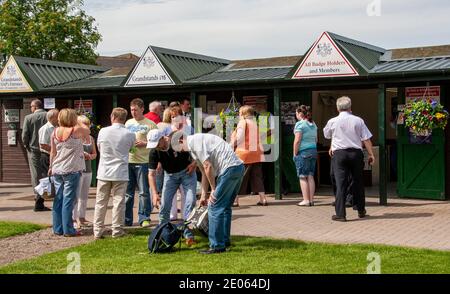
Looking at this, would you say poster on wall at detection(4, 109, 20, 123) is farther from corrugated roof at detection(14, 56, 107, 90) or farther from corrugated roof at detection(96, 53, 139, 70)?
corrugated roof at detection(96, 53, 139, 70)

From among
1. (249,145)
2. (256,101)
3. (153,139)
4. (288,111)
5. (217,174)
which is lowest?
(217,174)

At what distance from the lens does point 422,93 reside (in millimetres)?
11969

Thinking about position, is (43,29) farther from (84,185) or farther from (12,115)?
(84,185)

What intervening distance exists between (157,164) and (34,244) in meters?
1.93

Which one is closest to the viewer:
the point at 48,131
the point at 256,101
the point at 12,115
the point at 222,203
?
the point at 222,203

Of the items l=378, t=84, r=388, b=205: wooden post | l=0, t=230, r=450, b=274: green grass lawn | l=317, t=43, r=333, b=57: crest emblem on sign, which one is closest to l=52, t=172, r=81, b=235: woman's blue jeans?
l=0, t=230, r=450, b=274: green grass lawn

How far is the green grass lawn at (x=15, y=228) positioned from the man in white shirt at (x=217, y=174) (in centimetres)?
315

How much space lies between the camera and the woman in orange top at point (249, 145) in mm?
10820

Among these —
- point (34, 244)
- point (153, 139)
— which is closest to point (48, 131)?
point (34, 244)

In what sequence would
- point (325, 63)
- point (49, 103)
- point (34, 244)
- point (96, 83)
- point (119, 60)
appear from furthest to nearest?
1. point (119, 60)
2. point (96, 83)
3. point (49, 103)
4. point (325, 63)
5. point (34, 244)

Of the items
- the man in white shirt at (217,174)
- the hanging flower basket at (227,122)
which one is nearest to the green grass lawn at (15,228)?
the man in white shirt at (217,174)

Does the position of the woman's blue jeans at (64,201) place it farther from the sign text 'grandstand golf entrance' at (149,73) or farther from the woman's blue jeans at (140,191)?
the sign text 'grandstand golf entrance' at (149,73)
